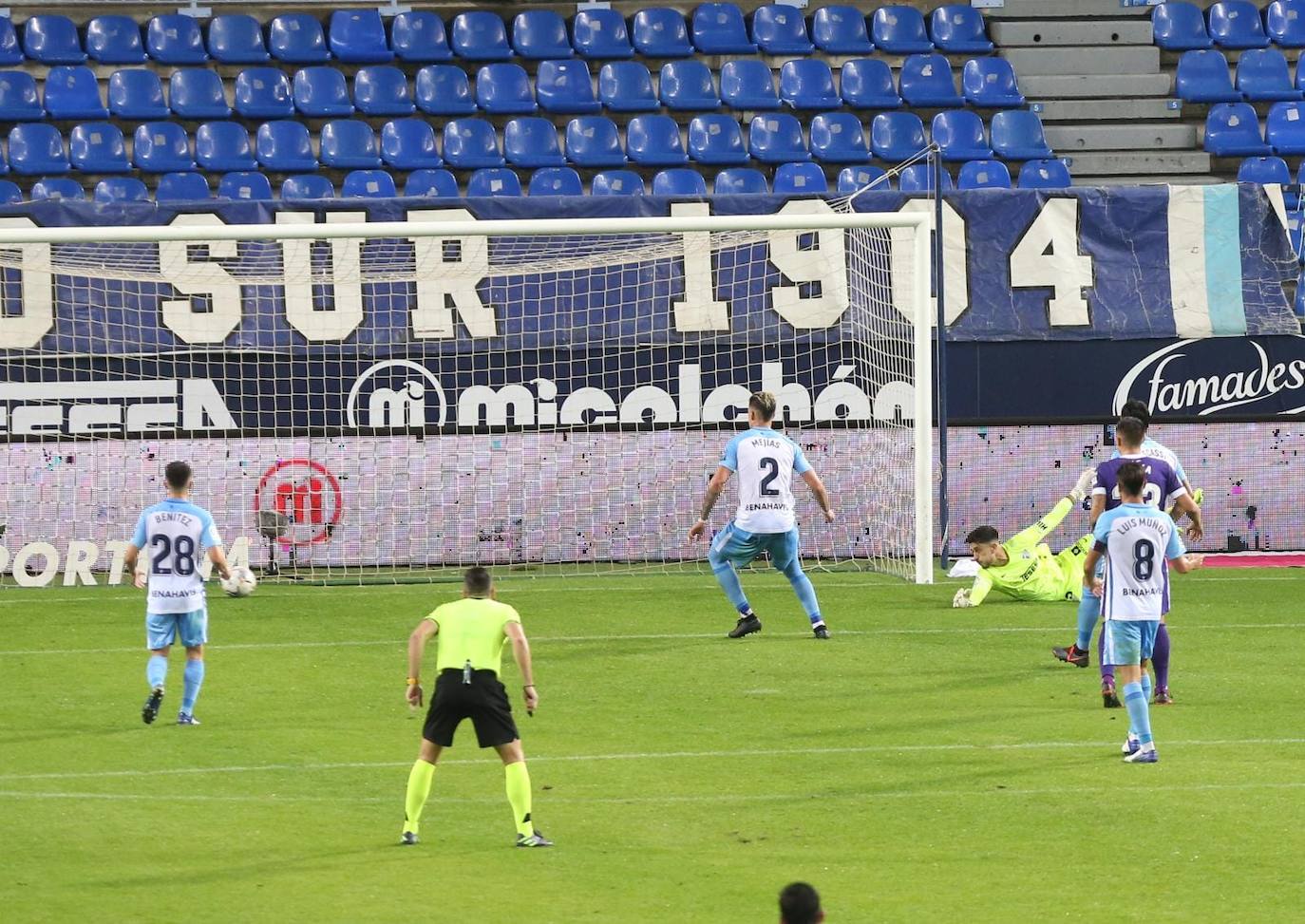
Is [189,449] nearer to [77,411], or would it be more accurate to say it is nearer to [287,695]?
[77,411]

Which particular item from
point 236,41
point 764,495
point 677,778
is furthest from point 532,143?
point 677,778

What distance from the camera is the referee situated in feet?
30.9

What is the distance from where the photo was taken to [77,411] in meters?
20.5

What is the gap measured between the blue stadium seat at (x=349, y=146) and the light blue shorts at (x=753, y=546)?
32.1 feet

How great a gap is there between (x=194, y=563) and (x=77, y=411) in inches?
331

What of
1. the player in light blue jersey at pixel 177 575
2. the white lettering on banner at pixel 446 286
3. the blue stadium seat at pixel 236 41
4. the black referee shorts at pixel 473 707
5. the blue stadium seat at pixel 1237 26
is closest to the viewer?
the black referee shorts at pixel 473 707

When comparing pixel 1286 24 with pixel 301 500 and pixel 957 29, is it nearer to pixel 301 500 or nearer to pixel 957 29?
pixel 957 29

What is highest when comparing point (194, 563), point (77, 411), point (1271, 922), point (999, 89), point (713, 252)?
point (999, 89)

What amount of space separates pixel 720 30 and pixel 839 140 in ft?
8.45

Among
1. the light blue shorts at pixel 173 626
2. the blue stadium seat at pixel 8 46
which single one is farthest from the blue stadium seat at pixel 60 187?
the light blue shorts at pixel 173 626

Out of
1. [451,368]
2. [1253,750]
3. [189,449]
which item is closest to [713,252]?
[451,368]

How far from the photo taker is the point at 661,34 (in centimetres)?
2550

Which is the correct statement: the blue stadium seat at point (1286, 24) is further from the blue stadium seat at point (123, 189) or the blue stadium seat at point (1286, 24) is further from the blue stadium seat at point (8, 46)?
the blue stadium seat at point (8, 46)

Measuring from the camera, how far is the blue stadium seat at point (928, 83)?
25328 millimetres
